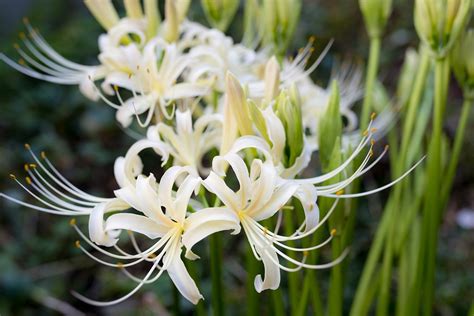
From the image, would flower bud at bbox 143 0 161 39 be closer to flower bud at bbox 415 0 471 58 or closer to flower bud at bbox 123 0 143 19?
flower bud at bbox 123 0 143 19

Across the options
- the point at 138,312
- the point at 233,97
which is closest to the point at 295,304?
the point at 233,97

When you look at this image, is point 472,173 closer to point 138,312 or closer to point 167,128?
point 138,312

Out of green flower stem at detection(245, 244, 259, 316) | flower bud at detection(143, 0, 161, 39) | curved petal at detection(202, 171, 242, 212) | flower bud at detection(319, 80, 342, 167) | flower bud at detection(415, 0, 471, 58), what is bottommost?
green flower stem at detection(245, 244, 259, 316)

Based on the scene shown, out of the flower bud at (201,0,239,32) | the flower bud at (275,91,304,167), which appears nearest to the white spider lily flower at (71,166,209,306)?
the flower bud at (275,91,304,167)

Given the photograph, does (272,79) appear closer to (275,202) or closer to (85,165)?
(275,202)

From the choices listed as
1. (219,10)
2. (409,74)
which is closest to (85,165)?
(219,10)

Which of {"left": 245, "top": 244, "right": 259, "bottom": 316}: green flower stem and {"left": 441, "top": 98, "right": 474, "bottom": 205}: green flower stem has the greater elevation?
{"left": 441, "top": 98, "right": 474, "bottom": 205}: green flower stem
